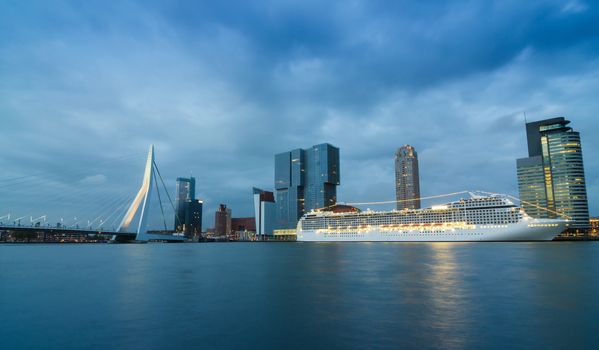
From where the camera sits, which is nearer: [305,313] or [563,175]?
[305,313]

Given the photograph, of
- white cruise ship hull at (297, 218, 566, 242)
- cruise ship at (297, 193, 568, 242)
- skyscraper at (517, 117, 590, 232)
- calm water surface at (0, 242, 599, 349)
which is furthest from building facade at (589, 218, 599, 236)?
calm water surface at (0, 242, 599, 349)

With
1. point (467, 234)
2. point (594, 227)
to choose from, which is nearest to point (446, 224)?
point (467, 234)

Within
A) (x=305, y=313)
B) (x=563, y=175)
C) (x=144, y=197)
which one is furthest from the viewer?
(x=563, y=175)

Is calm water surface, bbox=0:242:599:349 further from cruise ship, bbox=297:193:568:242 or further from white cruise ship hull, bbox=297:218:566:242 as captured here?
cruise ship, bbox=297:193:568:242

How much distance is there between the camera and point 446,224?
112 meters

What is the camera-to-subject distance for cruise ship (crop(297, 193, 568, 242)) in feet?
323

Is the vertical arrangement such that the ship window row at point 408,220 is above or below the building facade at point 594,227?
above

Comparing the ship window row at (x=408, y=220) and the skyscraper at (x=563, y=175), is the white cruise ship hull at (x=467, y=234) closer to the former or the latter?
the ship window row at (x=408, y=220)

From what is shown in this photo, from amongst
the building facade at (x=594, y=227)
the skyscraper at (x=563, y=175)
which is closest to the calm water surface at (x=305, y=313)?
the skyscraper at (x=563, y=175)

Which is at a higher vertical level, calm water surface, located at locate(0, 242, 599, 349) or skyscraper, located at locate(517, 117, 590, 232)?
skyscraper, located at locate(517, 117, 590, 232)

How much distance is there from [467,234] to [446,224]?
6949 mm

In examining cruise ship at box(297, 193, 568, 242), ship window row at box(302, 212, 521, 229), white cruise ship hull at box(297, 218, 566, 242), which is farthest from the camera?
ship window row at box(302, 212, 521, 229)

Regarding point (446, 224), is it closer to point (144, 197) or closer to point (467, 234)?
point (467, 234)

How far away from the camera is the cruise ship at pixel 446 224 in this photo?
3875 inches
